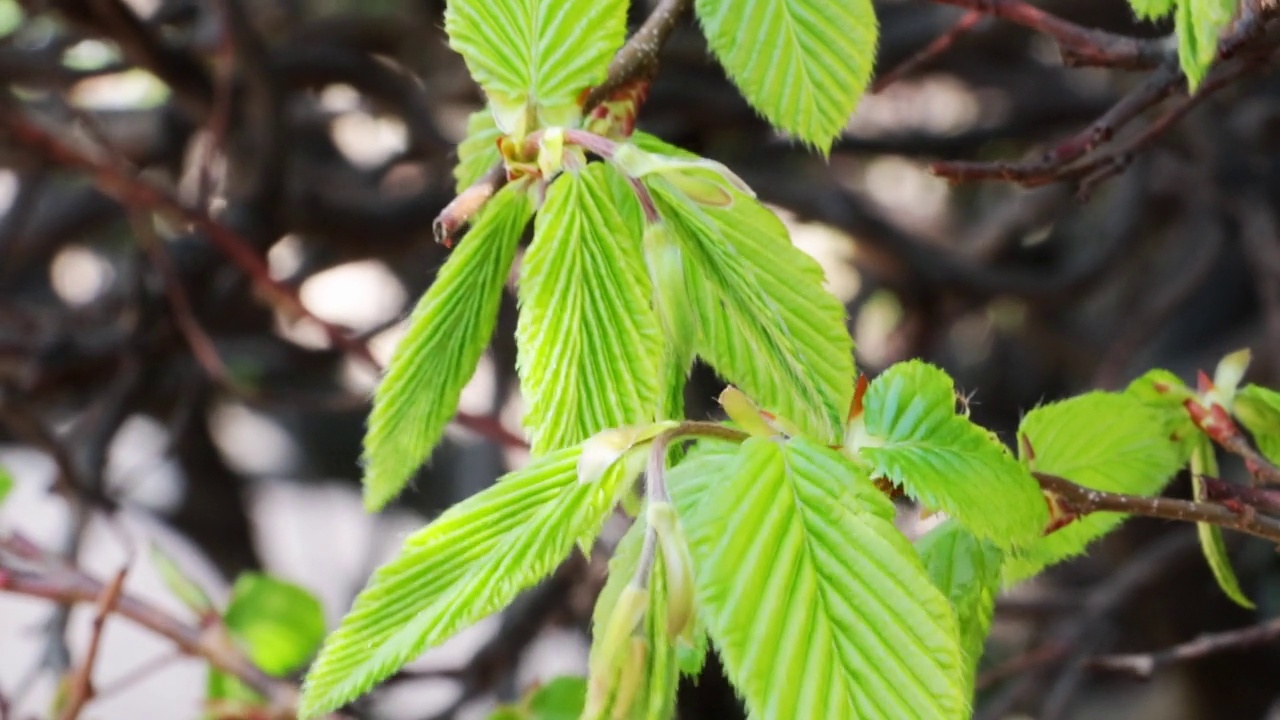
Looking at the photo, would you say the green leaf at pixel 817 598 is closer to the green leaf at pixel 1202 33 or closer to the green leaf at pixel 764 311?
the green leaf at pixel 764 311

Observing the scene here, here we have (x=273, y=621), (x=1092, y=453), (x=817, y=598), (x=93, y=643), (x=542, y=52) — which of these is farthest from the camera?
(x=273, y=621)

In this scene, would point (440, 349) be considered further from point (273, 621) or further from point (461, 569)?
point (273, 621)

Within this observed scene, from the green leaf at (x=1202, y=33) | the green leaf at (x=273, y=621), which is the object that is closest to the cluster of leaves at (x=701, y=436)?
the green leaf at (x=1202, y=33)

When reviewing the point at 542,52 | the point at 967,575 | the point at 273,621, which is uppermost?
the point at 542,52

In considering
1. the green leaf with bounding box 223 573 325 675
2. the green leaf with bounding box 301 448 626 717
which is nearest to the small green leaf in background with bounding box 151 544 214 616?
the green leaf with bounding box 223 573 325 675

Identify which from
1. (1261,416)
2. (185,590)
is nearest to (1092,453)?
(1261,416)

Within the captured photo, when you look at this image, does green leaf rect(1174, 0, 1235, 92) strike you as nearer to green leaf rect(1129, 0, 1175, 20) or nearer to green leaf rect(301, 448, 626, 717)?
green leaf rect(1129, 0, 1175, 20)

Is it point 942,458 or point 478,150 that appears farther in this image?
point 478,150
